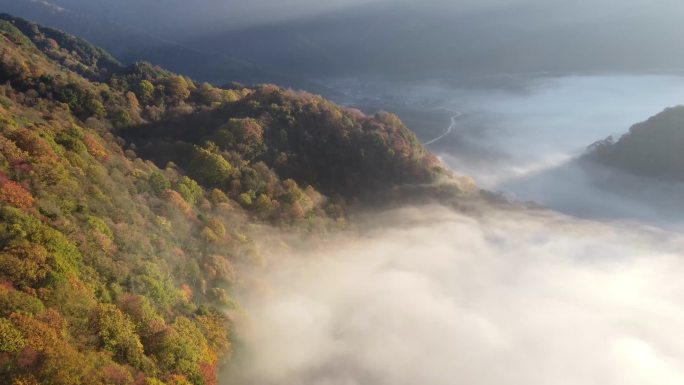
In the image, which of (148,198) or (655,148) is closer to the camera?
(148,198)

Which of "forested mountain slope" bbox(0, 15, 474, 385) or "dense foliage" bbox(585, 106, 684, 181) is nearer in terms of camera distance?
"forested mountain slope" bbox(0, 15, 474, 385)

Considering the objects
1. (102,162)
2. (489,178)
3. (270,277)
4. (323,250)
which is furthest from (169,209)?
(489,178)

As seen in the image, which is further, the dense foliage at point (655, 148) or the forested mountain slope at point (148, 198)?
the dense foliage at point (655, 148)

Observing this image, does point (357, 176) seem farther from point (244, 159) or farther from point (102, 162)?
point (102, 162)
